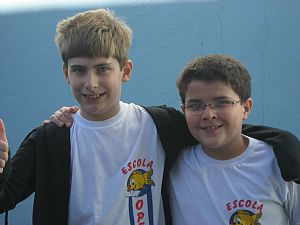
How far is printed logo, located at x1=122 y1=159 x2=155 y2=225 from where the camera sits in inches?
67.6

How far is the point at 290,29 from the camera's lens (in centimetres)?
325

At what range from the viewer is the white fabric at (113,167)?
1681 mm

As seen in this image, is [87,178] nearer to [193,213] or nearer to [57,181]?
[57,181]

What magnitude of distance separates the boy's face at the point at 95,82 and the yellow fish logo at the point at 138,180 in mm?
287

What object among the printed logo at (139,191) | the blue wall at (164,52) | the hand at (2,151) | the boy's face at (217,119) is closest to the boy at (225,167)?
the boy's face at (217,119)

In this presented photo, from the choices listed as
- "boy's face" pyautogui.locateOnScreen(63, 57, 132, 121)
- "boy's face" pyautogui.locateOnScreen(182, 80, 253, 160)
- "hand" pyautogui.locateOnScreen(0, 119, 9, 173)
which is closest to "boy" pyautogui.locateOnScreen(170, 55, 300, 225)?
"boy's face" pyautogui.locateOnScreen(182, 80, 253, 160)

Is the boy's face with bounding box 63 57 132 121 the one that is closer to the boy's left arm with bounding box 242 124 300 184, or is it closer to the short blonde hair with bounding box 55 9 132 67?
the short blonde hair with bounding box 55 9 132 67

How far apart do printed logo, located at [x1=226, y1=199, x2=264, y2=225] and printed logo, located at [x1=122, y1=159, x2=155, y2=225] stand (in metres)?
0.34

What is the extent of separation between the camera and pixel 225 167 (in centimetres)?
171

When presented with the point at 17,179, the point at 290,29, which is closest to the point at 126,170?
the point at 17,179

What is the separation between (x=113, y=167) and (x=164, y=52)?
1.74 metres

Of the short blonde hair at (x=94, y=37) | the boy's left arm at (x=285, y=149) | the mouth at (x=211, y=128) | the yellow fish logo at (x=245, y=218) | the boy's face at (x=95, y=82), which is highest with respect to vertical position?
the short blonde hair at (x=94, y=37)

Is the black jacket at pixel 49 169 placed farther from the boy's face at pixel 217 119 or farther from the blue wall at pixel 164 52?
the blue wall at pixel 164 52

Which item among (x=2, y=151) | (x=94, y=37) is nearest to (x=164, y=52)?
(x=94, y=37)
